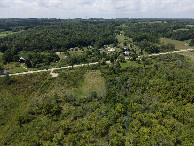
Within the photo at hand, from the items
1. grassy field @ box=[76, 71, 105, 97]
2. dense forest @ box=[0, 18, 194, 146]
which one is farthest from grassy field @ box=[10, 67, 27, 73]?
grassy field @ box=[76, 71, 105, 97]

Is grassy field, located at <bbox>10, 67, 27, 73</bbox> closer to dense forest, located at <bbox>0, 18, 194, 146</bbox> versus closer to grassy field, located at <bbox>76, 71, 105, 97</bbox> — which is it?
dense forest, located at <bbox>0, 18, 194, 146</bbox>

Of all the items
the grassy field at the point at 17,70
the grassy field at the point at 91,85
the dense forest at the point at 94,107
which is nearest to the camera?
the dense forest at the point at 94,107

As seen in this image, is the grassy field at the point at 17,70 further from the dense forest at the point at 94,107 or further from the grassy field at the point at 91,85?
the grassy field at the point at 91,85

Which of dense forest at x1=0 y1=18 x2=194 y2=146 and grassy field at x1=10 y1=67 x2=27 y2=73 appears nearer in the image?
dense forest at x1=0 y1=18 x2=194 y2=146

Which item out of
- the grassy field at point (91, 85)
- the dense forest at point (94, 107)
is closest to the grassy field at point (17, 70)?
the dense forest at point (94, 107)

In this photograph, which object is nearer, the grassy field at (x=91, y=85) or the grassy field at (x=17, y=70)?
the grassy field at (x=91, y=85)

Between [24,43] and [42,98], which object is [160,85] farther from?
[24,43]

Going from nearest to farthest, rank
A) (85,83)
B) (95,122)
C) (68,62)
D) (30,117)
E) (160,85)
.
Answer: (95,122), (30,117), (160,85), (85,83), (68,62)

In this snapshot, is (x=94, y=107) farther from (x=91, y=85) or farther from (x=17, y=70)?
(x=17, y=70)

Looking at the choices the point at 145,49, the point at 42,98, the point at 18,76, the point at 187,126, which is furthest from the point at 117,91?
the point at 145,49

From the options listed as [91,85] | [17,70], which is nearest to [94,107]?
[91,85]

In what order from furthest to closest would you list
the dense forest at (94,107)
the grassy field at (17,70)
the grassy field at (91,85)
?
the grassy field at (17,70)
the grassy field at (91,85)
the dense forest at (94,107)
